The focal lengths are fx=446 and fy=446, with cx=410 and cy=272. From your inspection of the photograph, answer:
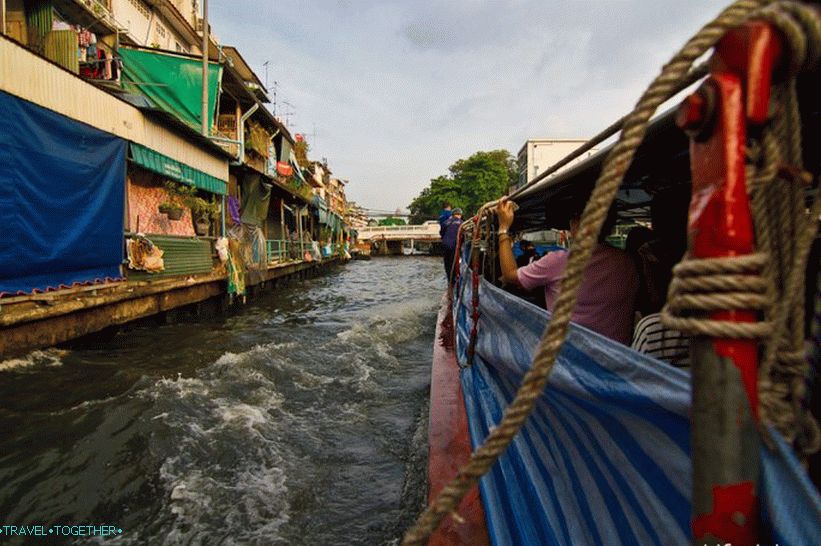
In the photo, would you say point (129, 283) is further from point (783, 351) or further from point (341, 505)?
point (783, 351)

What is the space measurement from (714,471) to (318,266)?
26.7m

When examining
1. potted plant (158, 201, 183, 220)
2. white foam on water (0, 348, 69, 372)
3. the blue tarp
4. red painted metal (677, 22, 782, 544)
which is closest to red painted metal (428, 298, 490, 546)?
red painted metal (677, 22, 782, 544)

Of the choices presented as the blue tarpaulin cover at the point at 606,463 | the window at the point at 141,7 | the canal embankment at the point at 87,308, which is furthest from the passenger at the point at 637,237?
the window at the point at 141,7

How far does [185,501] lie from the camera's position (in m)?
3.03

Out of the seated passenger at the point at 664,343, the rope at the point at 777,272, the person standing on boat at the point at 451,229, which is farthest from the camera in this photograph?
the person standing on boat at the point at 451,229

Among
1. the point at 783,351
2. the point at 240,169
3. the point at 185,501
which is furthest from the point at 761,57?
the point at 240,169

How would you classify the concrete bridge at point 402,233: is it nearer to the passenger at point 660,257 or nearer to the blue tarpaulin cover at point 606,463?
the passenger at point 660,257

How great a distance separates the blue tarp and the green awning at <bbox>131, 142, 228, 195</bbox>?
20.7 inches

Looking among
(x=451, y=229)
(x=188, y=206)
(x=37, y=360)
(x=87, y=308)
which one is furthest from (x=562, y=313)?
(x=188, y=206)

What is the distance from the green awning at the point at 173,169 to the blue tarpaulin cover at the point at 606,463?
8.48 metres

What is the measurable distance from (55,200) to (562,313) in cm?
Result: 747

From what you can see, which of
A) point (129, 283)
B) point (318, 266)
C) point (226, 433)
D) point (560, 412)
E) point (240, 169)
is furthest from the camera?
point (318, 266)

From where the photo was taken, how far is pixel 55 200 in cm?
610

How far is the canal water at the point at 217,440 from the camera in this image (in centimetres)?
288
